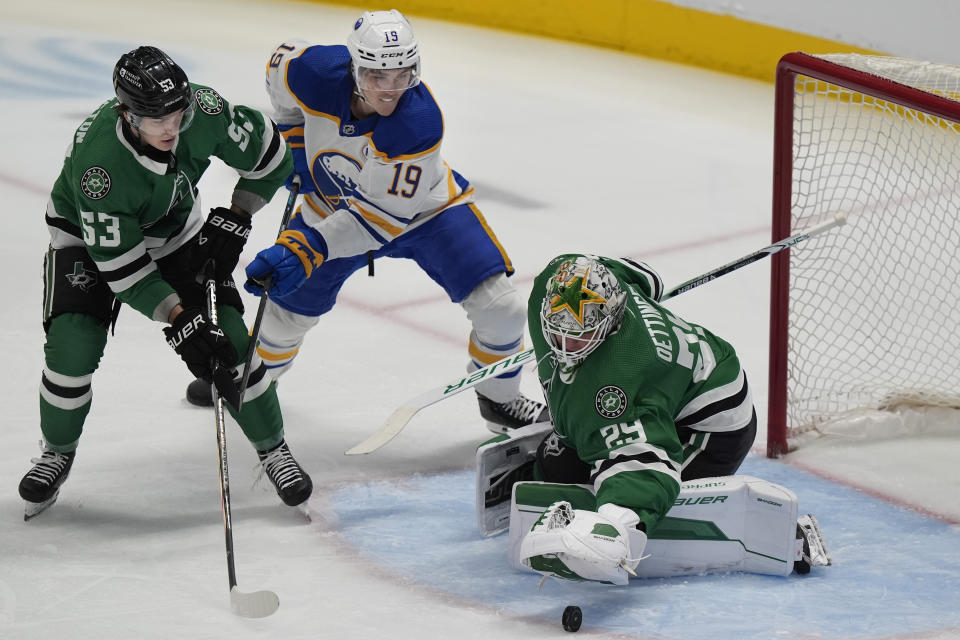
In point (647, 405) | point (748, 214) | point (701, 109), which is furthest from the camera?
point (701, 109)

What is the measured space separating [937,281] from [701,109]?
261 centimetres

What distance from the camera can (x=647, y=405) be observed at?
8.70 ft

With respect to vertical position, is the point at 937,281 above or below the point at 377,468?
above

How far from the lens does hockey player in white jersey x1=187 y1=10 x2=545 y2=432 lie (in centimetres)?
319

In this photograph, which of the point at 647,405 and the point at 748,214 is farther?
the point at 748,214

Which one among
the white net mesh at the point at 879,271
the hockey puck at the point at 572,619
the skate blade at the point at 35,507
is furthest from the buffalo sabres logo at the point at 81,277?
the white net mesh at the point at 879,271

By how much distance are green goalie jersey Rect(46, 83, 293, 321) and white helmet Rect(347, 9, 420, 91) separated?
0.87 feet


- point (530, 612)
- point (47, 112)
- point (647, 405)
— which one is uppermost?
point (47, 112)

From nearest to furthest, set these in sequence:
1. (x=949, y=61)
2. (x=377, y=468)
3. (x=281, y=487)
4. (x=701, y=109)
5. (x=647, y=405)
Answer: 1. (x=647, y=405)
2. (x=281, y=487)
3. (x=377, y=468)
4. (x=949, y=61)
5. (x=701, y=109)

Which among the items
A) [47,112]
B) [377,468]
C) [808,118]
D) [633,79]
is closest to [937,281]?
[808,118]

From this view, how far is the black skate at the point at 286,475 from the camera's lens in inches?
122

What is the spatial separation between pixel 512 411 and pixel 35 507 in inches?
48.8

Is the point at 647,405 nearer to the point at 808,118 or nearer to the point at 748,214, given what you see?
the point at 808,118

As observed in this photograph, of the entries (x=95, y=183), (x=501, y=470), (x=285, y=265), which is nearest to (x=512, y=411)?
(x=501, y=470)
